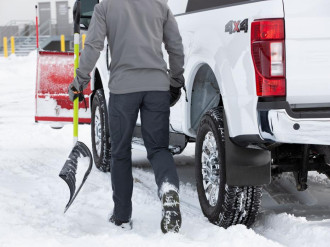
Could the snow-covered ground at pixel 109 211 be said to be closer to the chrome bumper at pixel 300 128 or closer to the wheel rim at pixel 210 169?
the wheel rim at pixel 210 169

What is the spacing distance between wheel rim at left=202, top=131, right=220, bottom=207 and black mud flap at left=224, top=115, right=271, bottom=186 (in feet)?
0.78

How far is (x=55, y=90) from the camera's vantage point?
8656mm

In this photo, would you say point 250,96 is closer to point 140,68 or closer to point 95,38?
point 140,68

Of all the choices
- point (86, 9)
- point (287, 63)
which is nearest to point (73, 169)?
point (287, 63)

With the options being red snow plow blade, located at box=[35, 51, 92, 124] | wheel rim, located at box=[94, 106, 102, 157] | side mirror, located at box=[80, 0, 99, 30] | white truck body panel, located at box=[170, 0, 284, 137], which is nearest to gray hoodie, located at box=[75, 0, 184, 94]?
white truck body panel, located at box=[170, 0, 284, 137]

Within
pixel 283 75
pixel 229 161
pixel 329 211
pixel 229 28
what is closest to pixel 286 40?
pixel 283 75

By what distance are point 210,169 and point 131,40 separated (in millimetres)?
1058

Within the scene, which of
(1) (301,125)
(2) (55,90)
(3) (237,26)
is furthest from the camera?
(2) (55,90)

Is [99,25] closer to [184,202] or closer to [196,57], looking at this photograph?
[196,57]

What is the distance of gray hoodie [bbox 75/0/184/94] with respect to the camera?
4121 millimetres

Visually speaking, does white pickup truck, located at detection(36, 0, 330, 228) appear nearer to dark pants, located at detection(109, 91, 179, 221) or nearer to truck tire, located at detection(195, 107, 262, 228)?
truck tire, located at detection(195, 107, 262, 228)

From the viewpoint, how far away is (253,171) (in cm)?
422

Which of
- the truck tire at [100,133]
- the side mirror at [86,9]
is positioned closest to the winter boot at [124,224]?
the truck tire at [100,133]

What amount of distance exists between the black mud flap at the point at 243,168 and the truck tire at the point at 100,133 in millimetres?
2728
